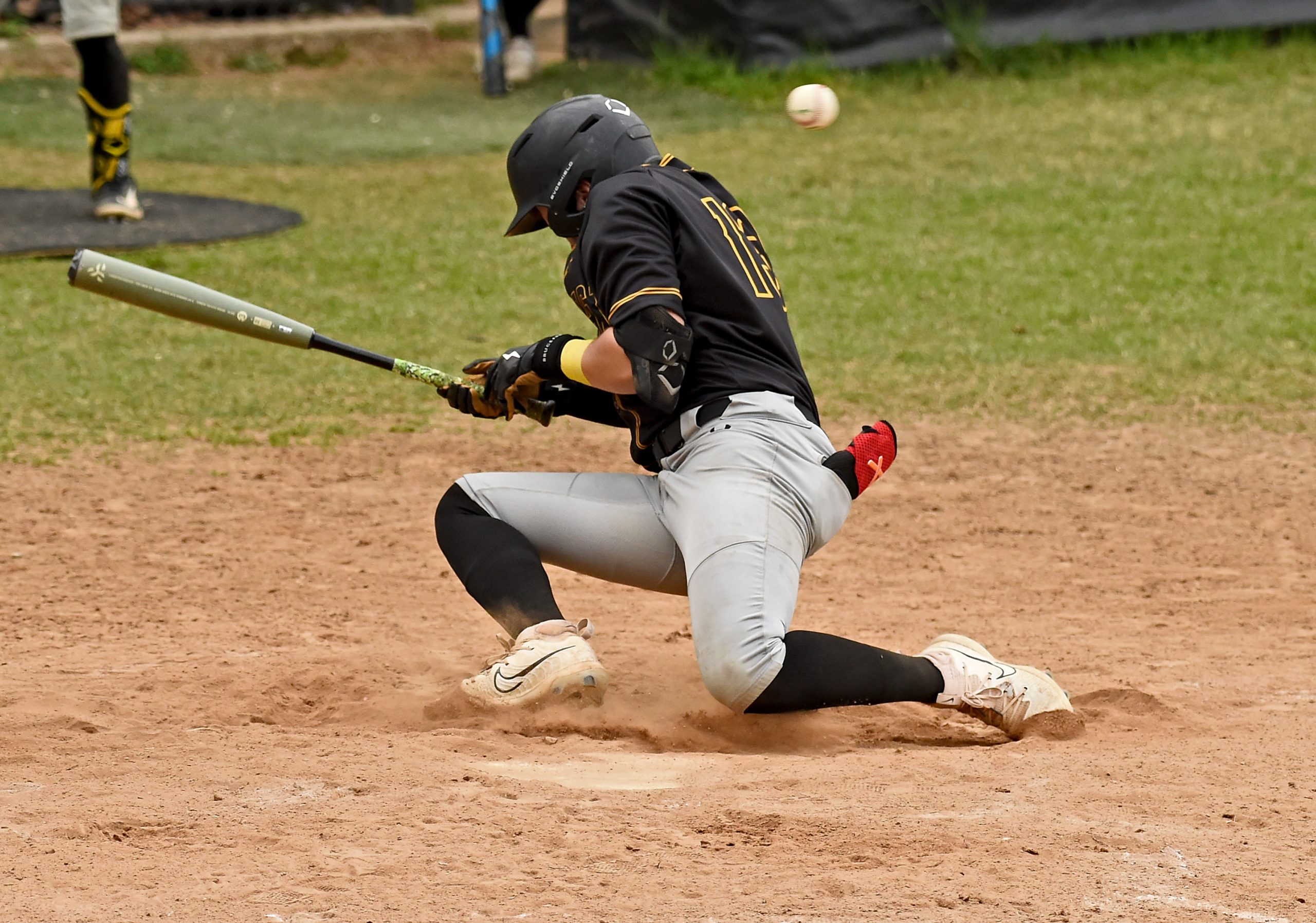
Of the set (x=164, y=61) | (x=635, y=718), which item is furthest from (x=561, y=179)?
(x=164, y=61)

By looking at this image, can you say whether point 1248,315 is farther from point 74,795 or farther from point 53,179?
point 53,179

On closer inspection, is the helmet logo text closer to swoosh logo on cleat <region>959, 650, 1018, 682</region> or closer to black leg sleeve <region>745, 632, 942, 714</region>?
black leg sleeve <region>745, 632, 942, 714</region>

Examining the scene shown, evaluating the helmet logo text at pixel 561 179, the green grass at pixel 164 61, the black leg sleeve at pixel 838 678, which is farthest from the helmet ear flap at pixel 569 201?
the green grass at pixel 164 61

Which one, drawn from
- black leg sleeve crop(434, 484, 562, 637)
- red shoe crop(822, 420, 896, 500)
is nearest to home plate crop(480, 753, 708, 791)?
black leg sleeve crop(434, 484, 562, 637)

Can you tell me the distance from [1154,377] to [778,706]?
13.4 feet

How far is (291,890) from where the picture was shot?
252 cm

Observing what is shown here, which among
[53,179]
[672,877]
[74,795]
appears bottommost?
[53,179]

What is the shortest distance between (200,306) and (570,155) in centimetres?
122

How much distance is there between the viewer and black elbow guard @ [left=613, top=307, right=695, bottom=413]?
3328 mm

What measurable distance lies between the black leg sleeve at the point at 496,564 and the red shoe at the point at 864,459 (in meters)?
0.75

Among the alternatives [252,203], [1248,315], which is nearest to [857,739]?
[1248,315]

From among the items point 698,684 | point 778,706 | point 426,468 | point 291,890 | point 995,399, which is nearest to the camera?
point 291,890

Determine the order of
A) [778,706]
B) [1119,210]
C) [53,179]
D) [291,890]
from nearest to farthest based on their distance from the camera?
[291,890] < [778,706] < [1119,210] < [53,179]

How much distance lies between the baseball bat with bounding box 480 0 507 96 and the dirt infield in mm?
7011
